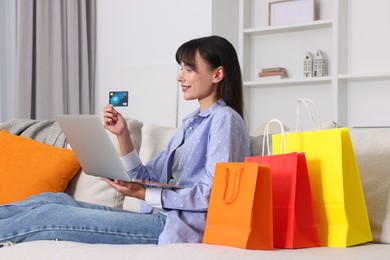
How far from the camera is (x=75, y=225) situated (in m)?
1.88

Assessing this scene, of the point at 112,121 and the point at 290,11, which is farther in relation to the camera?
the point at 290,11

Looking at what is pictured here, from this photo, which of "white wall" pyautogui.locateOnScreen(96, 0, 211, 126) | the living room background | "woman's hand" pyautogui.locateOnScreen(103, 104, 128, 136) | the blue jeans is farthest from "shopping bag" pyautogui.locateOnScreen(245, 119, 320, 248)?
"white wall" pyautogui.locateOnScreen(96, 0, 211, 126)

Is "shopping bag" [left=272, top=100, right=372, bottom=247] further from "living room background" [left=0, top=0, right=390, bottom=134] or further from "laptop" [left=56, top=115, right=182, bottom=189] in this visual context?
"living room background" [left=0, top=0, right=390, bottom=134]

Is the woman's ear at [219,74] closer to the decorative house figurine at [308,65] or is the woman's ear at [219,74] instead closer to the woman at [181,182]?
the woman at [181,182]

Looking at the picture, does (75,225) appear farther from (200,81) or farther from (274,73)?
(274,73)

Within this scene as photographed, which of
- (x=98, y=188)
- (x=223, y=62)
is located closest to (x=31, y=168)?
(x=98, y=188)

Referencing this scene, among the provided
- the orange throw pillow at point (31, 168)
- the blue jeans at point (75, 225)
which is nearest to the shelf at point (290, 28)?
the orange throw pillow at point (31, 168)

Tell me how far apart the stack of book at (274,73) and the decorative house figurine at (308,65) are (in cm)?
17

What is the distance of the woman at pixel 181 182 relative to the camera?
74.0 inches

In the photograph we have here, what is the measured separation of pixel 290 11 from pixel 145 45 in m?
1.05

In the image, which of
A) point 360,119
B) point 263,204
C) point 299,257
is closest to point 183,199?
point 263,204

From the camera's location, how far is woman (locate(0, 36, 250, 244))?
1.88m

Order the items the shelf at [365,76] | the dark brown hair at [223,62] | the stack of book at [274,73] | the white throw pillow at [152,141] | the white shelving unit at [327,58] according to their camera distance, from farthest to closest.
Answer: the stack of book at [274,73], the white shelving unit at [327,58], the shelf at [365,76], the white throw pillow at [152,141], the dark brown hair at [223,62]

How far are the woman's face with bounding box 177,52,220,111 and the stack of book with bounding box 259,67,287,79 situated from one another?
2.45 metres
